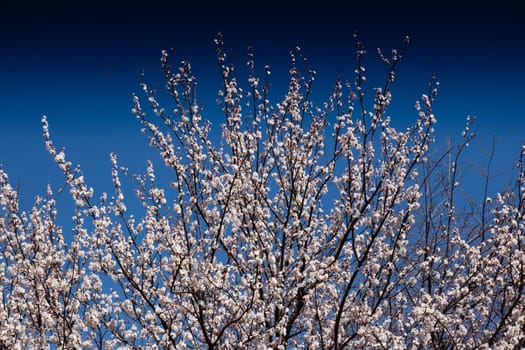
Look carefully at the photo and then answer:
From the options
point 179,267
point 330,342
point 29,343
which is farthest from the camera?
point 29,343

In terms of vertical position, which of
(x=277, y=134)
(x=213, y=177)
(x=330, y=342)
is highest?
(x=277, y=134)

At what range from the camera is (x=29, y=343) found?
7305mm

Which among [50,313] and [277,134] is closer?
[50,313]

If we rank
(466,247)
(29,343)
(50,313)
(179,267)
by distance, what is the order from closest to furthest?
(179,267) < (50,313) < (466,247) < (29,343)

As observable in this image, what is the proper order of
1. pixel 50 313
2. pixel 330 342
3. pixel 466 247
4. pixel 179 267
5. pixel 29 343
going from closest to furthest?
1. pixel 179 267
2. pixel 50 313
3. pixel 330 342
4. pixel 466 247
5. pixel 29 343

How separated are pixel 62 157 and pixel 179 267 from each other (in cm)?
170

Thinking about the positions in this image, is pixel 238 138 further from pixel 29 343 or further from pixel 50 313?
pixel 29 343

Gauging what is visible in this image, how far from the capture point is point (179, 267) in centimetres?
544

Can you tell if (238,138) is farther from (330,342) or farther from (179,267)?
(330,342)

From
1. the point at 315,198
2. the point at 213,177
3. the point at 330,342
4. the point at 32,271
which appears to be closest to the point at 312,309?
the point at 330,342

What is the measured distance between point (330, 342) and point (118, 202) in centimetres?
293

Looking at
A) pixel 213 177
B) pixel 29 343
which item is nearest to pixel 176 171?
pixel 213 177

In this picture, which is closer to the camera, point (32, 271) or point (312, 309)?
point (32, 271)

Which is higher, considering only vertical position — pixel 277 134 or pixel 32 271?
pixel 277 134
